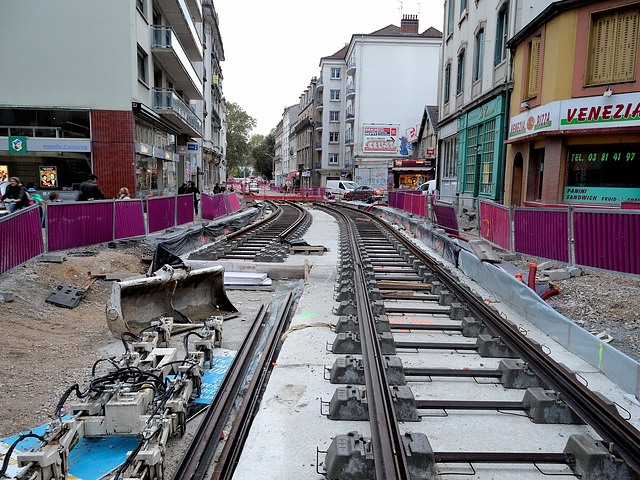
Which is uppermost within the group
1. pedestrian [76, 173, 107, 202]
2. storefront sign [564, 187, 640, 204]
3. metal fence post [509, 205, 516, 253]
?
storefront sign [564, 187, 640, 204]

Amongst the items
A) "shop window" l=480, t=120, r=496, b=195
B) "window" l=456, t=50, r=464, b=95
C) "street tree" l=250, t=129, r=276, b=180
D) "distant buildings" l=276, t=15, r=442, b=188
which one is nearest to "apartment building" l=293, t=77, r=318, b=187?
"distant buildings" l=276, t=15, r=442, b=188

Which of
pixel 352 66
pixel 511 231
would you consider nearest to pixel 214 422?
pixel 511 231

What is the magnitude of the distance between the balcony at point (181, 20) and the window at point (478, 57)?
50.2 ft

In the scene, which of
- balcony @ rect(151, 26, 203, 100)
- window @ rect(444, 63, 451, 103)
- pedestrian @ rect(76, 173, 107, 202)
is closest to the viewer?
pedestrian @ rect(76, 173, 107, 202)

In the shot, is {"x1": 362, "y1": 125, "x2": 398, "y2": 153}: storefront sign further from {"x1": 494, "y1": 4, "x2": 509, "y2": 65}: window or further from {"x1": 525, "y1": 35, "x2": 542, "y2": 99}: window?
{"x1": 525, "y1": 35, "x2": 542, "y2": 99}: window

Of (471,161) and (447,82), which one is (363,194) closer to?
(447,82)

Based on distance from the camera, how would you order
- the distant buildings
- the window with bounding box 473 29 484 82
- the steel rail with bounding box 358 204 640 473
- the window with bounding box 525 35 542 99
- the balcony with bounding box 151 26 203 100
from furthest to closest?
1. the distant buildings
2. the balcony with bounding box 151 26 203 100
3. the window with bounding box 473 29 484 82
4. the window with bounding box 525 35 542 99
5. the steel rail with bounding box 358 204 640 473

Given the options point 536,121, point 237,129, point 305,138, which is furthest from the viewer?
point 237,129

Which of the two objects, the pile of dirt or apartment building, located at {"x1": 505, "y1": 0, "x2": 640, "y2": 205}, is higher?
apartment building, located at {"x1": 505, "y1": 0, "x2": 640, "y2": 205}

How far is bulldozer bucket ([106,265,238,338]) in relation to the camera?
20.0ft

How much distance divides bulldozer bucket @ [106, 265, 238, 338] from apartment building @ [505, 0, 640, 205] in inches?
483

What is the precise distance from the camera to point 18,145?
64.6ft

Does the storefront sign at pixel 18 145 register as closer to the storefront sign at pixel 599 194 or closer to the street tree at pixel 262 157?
the storefront sign at pixel 599 194

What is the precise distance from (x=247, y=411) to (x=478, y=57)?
23.8 m
